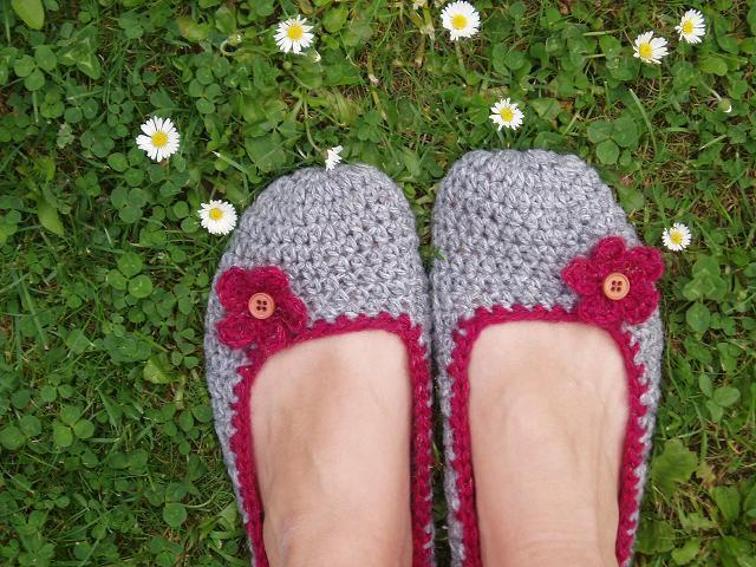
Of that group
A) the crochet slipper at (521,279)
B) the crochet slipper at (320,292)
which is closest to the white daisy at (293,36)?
the crochet slipper at (320,292)

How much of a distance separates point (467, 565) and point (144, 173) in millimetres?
983

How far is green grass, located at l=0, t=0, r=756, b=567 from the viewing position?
5.70 feet

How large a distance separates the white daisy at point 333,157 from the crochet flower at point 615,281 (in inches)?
19.6

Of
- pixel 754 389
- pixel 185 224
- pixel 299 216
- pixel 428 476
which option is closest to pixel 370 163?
pixel 299 216

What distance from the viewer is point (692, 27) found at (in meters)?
1.75

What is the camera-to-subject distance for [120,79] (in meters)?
1.73

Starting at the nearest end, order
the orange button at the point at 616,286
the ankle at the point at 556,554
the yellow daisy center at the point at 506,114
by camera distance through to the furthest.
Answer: the ankle at the point at 556,554, the orange button at the point at 616,286, the yellow daisy center at the point at 506,114

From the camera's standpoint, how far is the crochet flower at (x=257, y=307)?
5.41ft

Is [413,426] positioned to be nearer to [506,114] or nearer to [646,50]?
[506,114]

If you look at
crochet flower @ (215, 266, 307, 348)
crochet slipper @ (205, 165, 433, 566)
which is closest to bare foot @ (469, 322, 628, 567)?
crochet slipper @ (205, 165, 433, 566)

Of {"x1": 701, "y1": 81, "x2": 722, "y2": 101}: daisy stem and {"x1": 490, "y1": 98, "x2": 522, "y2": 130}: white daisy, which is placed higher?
{"x1": 701, "y1": 81, "x2": 722, "y2": 101}: daisy stem

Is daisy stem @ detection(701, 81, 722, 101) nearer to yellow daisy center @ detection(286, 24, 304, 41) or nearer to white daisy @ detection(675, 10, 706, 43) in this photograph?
white daisy @ detection(675, 10, 706, 43)

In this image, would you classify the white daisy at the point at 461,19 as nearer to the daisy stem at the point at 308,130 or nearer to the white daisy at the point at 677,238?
the daisy stem at the point at 308,130

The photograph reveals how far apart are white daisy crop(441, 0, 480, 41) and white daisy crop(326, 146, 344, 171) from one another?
0.32 metres
